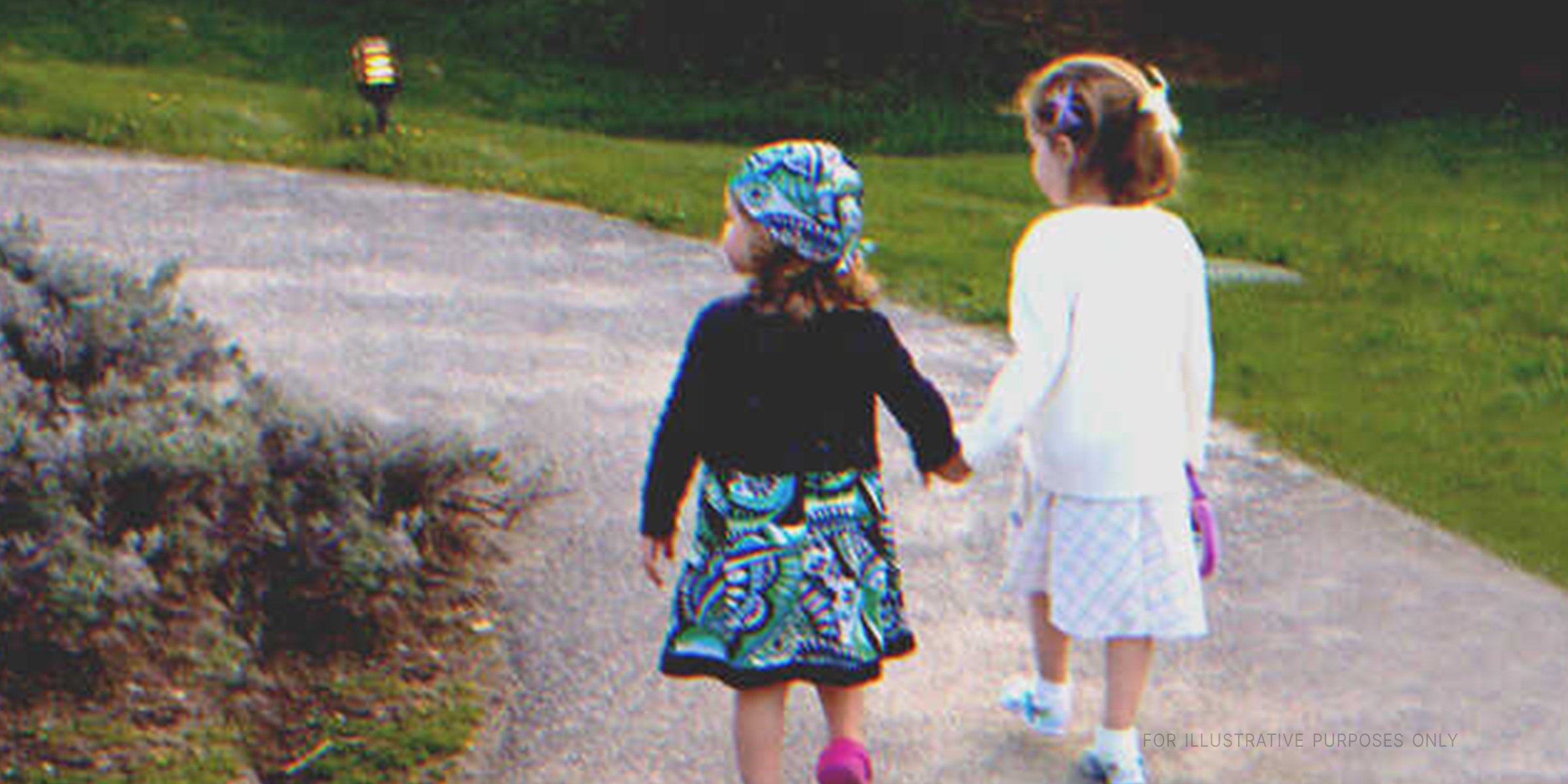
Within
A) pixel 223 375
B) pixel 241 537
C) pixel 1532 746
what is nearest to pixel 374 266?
pixel 223 375

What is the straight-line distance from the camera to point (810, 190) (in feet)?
11.9

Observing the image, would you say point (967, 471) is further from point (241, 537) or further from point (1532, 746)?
point (241, 537)

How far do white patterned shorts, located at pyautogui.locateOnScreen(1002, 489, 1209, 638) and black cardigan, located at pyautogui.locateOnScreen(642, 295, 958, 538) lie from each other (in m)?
0.39

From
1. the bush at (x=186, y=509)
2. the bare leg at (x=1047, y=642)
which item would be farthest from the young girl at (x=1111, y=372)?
the bush at (x=186, y=509)

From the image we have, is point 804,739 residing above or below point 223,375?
below

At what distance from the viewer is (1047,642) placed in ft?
13.8

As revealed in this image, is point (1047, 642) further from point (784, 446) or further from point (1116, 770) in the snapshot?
point (784, 446)

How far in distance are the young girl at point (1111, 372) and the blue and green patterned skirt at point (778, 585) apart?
296mm

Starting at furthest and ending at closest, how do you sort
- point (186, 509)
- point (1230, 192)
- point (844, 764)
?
point (1230, 192)
point (186, 509)
point (844, 764)

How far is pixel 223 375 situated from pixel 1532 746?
369cm

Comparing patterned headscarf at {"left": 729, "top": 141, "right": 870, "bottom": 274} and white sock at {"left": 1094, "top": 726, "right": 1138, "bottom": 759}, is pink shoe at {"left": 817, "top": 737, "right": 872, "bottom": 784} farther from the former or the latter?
patterned headscarf at {"left": 729, "top": 141, "right": 870, "bottom": 274}

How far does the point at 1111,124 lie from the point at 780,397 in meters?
0.84

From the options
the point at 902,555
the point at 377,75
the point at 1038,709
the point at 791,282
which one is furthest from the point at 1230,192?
the point at 791,282

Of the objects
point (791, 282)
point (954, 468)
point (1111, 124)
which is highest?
point (1111, 124)
